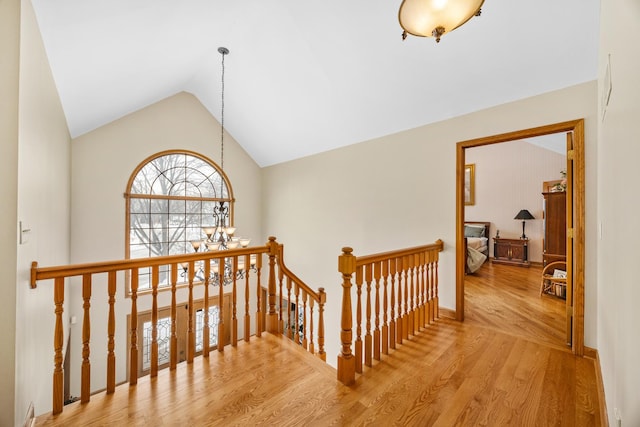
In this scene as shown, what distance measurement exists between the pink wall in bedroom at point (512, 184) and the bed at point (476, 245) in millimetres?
148

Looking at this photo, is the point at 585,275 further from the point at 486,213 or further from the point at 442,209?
the point at 486,213

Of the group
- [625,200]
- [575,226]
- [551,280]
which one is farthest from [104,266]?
[551,280]

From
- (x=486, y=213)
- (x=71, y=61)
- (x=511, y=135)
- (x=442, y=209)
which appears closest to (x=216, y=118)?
(x=71, y=61)

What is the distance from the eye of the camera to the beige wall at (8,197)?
136cm

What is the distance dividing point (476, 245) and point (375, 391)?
5022 mm

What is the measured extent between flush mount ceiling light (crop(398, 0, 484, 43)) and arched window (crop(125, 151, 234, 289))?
4.77m

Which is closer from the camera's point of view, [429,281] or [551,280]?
[429,281]

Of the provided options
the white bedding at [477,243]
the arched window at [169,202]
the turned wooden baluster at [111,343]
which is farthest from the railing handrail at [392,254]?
the arched window at [169,202]

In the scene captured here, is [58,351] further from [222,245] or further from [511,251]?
[511,251]

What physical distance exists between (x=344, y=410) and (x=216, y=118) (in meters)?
5.44

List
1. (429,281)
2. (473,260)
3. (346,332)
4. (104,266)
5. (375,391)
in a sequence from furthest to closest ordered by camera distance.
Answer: (473,260) < (429,281) < (346,332) < (375,391) < (104,266)

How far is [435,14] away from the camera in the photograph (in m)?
1.33

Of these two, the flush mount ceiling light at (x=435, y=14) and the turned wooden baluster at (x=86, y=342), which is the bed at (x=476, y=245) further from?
the turned wooden baluster at (x=86, y=342)

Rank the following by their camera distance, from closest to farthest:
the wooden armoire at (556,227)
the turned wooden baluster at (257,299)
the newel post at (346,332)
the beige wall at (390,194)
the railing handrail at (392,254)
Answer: the newel post at (346,332)
the railing handrail at (392,254)
the beige wall at (390,194)
the turned wooden baluster at (257,299)
the wooden armoire at (556,227)
